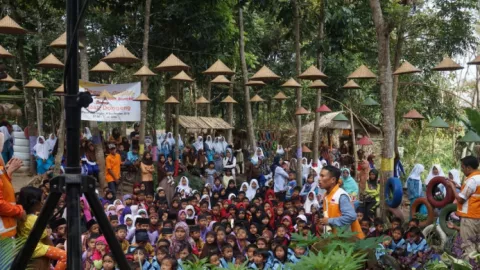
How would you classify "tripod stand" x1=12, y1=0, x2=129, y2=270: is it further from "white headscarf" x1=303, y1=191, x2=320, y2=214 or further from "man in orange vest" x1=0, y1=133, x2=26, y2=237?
"white headscarf" x1=303, y1=191, x2=320, y2=214

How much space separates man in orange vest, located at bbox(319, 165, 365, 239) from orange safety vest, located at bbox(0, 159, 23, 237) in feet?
8.72

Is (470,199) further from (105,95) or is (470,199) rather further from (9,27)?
(105,95)

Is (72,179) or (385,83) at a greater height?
(385,83)

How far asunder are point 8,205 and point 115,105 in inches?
290

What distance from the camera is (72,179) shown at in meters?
2.09

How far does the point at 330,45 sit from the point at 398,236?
7468mm

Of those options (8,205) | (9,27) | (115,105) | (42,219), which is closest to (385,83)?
(115,105)

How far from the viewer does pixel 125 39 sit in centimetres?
1722

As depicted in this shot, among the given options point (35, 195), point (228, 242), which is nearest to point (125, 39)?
point (228, 242)

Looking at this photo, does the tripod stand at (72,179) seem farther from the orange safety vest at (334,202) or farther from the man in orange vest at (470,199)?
the man in orange vest at (470,199)

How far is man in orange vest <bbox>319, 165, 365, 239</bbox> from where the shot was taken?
16.3 feet

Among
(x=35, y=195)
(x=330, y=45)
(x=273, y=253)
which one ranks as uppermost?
(x=330, y=45)

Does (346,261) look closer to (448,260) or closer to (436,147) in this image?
(448,260)

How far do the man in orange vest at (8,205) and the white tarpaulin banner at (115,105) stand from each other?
6.81m
